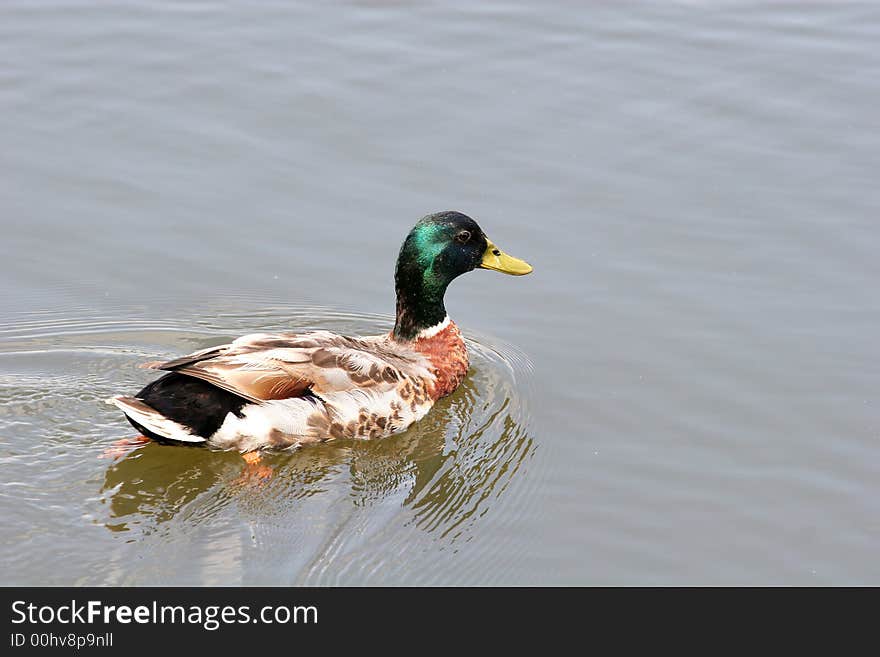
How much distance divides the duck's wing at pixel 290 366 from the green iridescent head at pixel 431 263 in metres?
0.49

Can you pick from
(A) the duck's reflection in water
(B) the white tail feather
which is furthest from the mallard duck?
(A) the duck's reflection in water

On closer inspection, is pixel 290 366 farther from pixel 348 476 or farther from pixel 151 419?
pixel 151 419

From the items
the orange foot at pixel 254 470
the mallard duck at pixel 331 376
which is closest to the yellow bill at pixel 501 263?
the mallard duck at pixel 331 376

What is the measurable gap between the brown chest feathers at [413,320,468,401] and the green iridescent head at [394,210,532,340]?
0.10 metres

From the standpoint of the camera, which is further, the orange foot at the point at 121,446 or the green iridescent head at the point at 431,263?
the green iridescent head at the point at 431,263

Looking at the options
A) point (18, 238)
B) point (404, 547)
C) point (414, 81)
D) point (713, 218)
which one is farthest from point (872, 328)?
point (18, 238)

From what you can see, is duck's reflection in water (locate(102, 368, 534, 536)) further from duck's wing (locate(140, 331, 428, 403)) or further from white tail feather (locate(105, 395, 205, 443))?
duck's wing (locate(140, 331, 428, 403))

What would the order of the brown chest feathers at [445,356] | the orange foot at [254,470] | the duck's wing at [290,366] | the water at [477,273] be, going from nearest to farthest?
the water at [477,273]
the orange foot at [254,470]
the duck's wing at [290,366]
the brown chest feathers at [445,356]

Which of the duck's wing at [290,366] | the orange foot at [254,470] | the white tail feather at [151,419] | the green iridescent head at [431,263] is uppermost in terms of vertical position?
the green iridescent head at [431,263]

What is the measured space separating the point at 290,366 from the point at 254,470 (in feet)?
2.22

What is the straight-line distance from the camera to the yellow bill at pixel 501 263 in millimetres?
9039

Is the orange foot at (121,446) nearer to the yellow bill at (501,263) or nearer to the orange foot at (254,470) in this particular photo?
the orange foot at (254,470)

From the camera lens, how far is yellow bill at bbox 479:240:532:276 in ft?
29.7

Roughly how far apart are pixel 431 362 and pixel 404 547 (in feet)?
6.59
